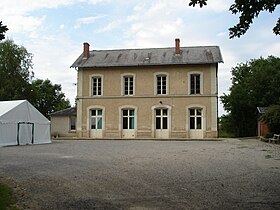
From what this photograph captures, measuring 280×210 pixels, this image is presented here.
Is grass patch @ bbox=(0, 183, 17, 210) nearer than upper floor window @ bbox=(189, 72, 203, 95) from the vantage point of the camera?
Yes

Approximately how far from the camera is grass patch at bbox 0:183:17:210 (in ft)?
15.7

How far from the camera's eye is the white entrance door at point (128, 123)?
88.2 feet

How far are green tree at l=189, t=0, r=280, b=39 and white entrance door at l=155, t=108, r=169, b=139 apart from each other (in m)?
20.8

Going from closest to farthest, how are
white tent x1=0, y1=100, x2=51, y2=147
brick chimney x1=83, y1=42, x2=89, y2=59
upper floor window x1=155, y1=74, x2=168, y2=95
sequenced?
white tent x1=0, y1=100, x2=51, y2=147 < upper floor window x1=155, y1=74, x2=168, y2=95 < brick chimney x1=83, y1=42, x2=89, y2=59

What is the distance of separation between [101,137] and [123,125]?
179cm

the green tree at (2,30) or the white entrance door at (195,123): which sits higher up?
the green tree at (2,30)

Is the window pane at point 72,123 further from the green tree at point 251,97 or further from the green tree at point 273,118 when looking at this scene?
the green tree at point 273,118

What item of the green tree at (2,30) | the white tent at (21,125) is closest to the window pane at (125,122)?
the white tent at (21,125)

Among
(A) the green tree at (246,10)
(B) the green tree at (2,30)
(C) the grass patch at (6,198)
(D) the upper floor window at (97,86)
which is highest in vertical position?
(D) the upper floor window at (97,86)

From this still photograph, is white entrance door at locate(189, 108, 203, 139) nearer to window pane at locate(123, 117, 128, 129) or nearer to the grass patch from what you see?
window pane at locate(123, 117, 128, 129)

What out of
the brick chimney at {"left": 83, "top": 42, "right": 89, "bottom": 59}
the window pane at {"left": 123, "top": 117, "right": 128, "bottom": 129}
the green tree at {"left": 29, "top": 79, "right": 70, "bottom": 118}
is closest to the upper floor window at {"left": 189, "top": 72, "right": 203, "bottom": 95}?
the window pane at {"left": 123, "top": 117, "right": 128, "bottom": 129}

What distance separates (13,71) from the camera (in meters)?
34.0

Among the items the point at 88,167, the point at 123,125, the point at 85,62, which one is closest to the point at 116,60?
the point at 85,62

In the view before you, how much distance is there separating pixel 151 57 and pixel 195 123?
5892mm
